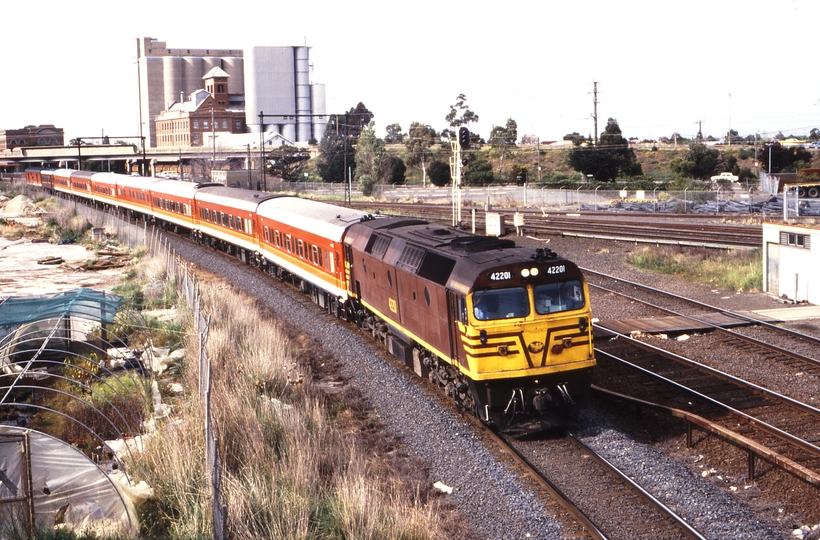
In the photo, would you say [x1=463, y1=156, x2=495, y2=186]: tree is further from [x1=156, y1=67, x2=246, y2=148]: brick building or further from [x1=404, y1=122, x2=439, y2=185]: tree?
[x1=156, y1=67, x2=246, y2=148]: brick building

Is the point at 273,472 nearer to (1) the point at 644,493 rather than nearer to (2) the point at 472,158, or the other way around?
(1) the point at 644,493

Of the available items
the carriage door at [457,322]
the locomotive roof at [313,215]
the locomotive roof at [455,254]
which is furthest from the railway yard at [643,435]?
the locomotive roof at [313,215]

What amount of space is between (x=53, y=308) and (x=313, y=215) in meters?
9.48

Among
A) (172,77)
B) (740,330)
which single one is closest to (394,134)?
(172,77)

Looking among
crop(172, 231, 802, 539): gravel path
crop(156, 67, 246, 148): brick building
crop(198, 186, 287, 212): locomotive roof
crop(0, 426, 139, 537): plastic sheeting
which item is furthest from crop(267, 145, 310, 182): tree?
crop(0, 426, 139, 537): plastic sheeting

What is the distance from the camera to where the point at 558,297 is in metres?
13.4

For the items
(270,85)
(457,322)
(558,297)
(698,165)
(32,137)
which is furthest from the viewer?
(32,137)

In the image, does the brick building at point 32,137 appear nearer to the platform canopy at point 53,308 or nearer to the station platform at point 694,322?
the platform canopy at point 53,308

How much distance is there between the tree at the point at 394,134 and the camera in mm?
168500

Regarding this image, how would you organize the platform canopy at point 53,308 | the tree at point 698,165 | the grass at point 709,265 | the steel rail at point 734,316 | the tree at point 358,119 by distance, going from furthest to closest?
the tree at point 358,119, the tree at point 698,165, the grass at point 709,265, the platform canopy at point 53,308, the steel rail at point 734,316

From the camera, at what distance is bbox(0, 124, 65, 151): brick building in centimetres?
15712

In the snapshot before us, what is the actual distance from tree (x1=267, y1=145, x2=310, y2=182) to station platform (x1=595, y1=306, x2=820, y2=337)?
3271 inches

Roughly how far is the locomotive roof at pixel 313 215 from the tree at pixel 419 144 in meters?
71.8

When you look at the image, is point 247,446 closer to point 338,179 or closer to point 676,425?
point 676,425
